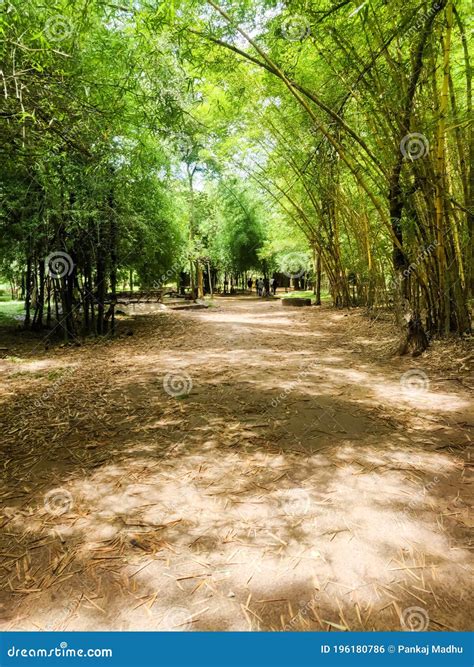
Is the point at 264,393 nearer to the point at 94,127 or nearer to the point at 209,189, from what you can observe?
the point at 94,127

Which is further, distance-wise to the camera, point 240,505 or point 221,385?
point 221,385

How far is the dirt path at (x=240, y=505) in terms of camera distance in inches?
47.2

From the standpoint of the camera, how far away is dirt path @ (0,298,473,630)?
3.93 feet

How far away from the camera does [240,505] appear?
172 cm

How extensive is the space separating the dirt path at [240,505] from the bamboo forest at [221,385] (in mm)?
11

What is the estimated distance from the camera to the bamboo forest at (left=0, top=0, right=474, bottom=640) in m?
1.29

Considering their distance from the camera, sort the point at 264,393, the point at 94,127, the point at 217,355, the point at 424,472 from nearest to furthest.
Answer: the point at 424,472 < the point at 94,127 < the point at 264,393 < the point at 217,355

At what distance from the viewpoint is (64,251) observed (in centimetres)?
610

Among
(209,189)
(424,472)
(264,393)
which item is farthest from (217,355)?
(209,189)

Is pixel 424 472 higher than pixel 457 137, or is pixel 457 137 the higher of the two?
pixel 457 137

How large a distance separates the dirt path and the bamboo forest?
0.04 feet

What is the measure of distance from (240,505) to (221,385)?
1955mm

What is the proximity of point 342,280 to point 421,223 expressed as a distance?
6.81m

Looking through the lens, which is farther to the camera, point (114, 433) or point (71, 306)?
point (71, 306)
